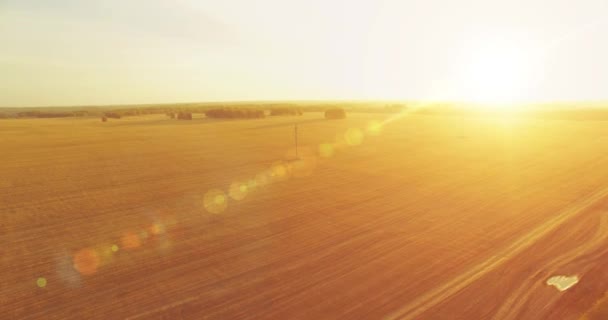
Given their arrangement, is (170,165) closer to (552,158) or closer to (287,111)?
(552,158)

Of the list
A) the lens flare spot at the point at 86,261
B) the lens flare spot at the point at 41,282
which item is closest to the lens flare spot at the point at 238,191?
the lens flare spot at the point at 86,261

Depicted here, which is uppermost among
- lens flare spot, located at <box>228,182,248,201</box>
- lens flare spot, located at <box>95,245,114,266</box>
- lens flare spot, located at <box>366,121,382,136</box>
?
lens flare spot, located at <box>95,245,114,266</box>

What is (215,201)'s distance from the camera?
1138cm

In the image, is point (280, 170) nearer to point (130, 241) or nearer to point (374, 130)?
point (130, 241)

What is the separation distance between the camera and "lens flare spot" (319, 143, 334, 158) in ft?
64.3

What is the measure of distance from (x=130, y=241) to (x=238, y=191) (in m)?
4.64

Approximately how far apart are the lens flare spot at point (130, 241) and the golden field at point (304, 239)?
0.05 metres

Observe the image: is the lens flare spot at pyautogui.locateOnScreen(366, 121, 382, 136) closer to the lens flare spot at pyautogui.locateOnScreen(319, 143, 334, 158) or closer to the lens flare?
the lens flare spot at pyautogui.locateOnScreen(319, 143, 334, 158)

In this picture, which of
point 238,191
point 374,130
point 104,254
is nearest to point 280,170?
point 238,191

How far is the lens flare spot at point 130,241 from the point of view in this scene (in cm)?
804

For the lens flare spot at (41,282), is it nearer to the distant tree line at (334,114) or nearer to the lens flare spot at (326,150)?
the lens flare spot at (326,150)

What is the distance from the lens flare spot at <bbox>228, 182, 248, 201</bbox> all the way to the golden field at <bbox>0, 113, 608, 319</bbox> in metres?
0.07

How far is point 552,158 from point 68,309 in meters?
19.6

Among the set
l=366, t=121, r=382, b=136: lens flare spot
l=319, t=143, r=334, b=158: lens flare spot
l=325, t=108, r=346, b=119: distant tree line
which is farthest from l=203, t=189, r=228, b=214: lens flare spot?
l=325, t=108, r=346, b=119: distant tree line
